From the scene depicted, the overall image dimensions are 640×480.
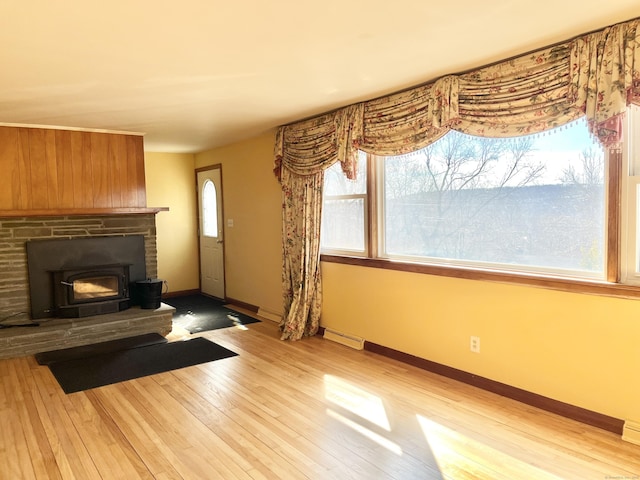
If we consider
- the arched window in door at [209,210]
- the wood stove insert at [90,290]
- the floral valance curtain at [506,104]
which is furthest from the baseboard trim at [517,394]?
the arched window in door at [209,210]

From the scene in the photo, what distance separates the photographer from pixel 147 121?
4492 mm

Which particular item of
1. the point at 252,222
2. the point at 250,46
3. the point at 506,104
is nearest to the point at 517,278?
the point at 506,104

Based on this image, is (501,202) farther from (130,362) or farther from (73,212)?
(73,212)

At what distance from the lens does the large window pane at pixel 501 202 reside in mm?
2811

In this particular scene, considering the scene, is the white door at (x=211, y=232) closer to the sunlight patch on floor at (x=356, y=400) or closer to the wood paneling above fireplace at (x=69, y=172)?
the wood paneling above fireplace at (x=69, y=172)

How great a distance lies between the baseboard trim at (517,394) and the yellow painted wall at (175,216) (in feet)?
13.3

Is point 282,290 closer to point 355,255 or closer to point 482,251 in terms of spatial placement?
point 355,255

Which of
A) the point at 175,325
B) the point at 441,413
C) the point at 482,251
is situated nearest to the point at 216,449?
the point at 441,413

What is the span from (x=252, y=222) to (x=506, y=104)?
11.9 ft

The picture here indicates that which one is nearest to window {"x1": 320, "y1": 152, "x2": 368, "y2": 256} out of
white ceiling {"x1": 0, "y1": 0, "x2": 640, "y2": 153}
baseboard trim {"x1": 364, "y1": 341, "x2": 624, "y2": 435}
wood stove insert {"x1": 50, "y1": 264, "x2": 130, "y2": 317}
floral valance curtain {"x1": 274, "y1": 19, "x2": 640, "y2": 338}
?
floral valance curtain {"x1": 274, "y1": 19, "x2": 640, "y2": 338}

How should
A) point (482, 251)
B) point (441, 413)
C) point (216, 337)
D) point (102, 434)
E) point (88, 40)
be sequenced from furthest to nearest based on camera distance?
point (216, 337)
point (482, 251)
point (441, 413)
point (102, 434)
point (88, 40)

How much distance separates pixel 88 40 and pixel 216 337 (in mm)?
3192

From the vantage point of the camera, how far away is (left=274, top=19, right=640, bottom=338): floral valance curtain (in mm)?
2453

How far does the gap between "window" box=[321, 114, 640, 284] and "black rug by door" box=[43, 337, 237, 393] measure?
5.70ft
